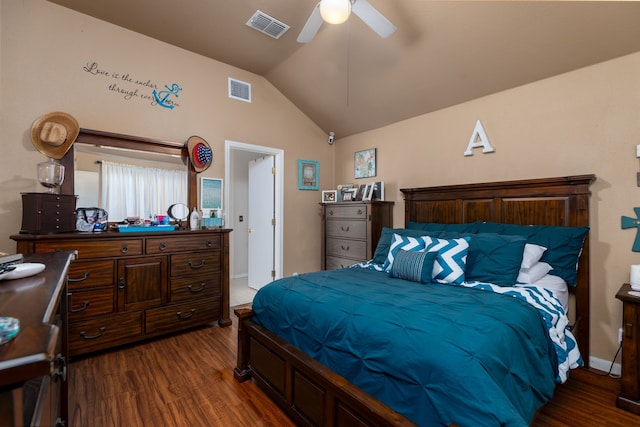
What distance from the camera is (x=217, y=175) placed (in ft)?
11.4

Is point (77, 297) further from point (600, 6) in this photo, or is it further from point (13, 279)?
point (600, 6)

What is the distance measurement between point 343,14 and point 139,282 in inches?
104

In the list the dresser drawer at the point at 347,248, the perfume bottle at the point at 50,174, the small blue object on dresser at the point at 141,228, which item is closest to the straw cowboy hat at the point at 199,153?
the small blue object on dresser at the point at 141,228

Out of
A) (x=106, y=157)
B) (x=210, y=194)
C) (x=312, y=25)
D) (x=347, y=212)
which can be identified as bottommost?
(x=347, y=212)

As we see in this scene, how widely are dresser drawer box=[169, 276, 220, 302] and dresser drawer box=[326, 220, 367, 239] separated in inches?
62.6

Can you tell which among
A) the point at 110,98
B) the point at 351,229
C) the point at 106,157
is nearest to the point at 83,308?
the point at 106,157

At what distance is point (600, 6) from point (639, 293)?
6.23 ft

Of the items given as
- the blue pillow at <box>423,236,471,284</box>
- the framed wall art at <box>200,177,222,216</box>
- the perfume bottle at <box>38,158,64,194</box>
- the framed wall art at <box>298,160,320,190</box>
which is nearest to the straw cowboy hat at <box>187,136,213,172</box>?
the framed wall art at <box>200,177,222,216</box>

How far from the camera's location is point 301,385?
1.61 meters

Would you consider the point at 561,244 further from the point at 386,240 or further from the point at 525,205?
the point at 386,240

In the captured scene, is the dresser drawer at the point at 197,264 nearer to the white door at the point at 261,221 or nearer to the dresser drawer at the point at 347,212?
the white door at the point at 261,221

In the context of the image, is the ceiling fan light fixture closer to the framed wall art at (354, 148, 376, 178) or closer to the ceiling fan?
the ceiling fan

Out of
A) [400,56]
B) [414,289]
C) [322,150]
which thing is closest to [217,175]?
[322,150]

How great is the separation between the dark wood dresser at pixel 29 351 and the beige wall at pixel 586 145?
10.4 feet
